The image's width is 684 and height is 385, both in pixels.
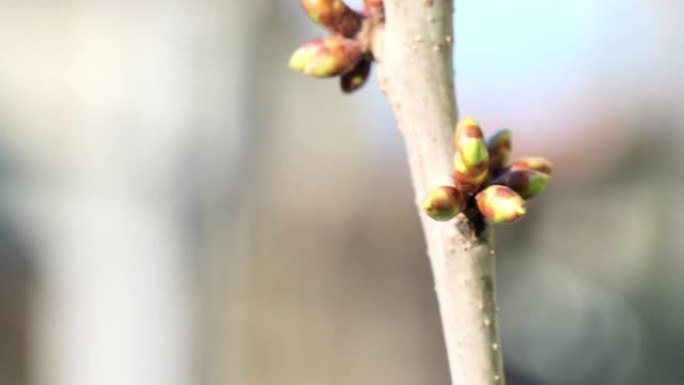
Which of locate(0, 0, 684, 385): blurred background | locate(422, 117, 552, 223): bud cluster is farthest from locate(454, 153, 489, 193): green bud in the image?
locate(0, 0, 684, 385): blurred background

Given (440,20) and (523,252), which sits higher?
(440,20)

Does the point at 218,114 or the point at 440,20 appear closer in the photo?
the point at 440,20

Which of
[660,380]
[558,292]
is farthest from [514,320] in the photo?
[660,380]

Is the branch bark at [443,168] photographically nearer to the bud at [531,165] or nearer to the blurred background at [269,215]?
the bud at [531,165]

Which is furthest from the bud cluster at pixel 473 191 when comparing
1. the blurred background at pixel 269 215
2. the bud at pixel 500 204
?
the blurred background at pixel 269 215

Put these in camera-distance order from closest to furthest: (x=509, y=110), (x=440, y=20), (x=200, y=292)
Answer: (x=440, y=20) → (x=509, y=110) → (x=200, y=292)

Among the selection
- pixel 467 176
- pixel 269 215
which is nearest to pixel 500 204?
pixel 467 176

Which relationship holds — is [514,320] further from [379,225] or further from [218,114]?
[218,114]

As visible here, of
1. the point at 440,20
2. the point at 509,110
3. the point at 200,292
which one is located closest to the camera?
the point at 440,20
